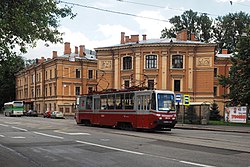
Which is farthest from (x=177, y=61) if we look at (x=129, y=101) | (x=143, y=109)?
(x=143, y=109)

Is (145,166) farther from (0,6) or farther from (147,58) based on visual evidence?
(147,58)

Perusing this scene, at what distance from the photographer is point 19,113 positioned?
69.1 meters

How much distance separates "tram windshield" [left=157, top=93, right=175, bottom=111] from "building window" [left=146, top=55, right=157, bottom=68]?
35567 mm

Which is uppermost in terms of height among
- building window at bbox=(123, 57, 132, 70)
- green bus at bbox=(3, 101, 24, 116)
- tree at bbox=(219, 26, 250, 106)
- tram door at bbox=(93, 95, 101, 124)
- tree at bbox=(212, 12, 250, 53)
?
tree at bbox=(212, 12, 250, 53)

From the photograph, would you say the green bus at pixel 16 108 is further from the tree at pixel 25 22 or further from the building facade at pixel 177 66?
the tree at pixel 25 22

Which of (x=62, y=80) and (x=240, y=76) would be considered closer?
(x=240, y=76)

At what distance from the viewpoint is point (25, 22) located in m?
10.8

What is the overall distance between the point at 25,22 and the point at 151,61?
50.0m

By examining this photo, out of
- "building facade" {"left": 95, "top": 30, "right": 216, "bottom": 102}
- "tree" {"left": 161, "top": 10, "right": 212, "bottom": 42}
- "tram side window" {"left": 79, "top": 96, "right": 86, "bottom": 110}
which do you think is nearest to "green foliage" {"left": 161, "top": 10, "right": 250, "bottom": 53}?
"tree" {"left": 161, "top": 10, "right": 212, "bottom": 42}

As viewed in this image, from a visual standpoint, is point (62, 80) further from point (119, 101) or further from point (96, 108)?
point (119, 101)

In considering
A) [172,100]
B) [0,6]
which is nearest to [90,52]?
[172,100]

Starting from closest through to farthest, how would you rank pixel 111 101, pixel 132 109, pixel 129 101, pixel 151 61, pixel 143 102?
pixel 143 102, pixel 132 109, pixel 129 101, pixel 111 101, pixel 151 61

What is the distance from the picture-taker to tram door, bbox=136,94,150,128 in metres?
24.5

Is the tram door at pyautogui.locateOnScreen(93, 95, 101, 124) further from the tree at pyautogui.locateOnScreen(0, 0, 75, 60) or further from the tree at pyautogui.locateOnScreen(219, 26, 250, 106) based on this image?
the tree at pyautogui.locateOnScreen(0, 0, 75, 60)
